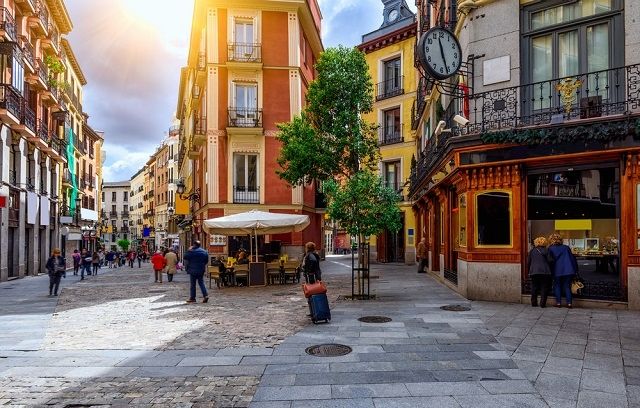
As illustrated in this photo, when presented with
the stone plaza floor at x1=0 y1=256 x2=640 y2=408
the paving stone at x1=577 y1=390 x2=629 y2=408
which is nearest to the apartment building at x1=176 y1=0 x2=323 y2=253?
the stone plaza floor at x1=0 y1=256 x2=640 y2=408

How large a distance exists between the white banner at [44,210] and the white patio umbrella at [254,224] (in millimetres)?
16994

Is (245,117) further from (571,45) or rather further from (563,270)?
(563,270)

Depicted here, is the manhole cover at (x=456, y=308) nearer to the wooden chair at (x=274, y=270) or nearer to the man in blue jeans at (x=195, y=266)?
the man in blue jeans at (x=195, y=266)

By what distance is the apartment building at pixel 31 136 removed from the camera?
73.0 feet

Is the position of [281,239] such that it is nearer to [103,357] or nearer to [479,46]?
[479,46]

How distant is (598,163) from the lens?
1079 cm

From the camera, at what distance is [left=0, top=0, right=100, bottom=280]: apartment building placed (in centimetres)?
2225

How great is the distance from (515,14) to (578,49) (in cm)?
182

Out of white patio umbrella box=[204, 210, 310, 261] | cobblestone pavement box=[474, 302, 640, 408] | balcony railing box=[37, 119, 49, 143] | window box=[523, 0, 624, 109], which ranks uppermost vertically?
balcony railing box=[37, 119, 49, 143]

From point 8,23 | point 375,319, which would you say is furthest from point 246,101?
point 375,319

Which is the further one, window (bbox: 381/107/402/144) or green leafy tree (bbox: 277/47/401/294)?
window (bbox: 381/107/402/144)

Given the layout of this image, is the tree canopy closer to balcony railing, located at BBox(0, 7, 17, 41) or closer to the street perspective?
the street perspective

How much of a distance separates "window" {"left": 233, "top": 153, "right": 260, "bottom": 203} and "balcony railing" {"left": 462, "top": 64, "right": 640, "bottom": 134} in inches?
592

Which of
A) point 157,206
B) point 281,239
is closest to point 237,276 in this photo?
point 281,239
